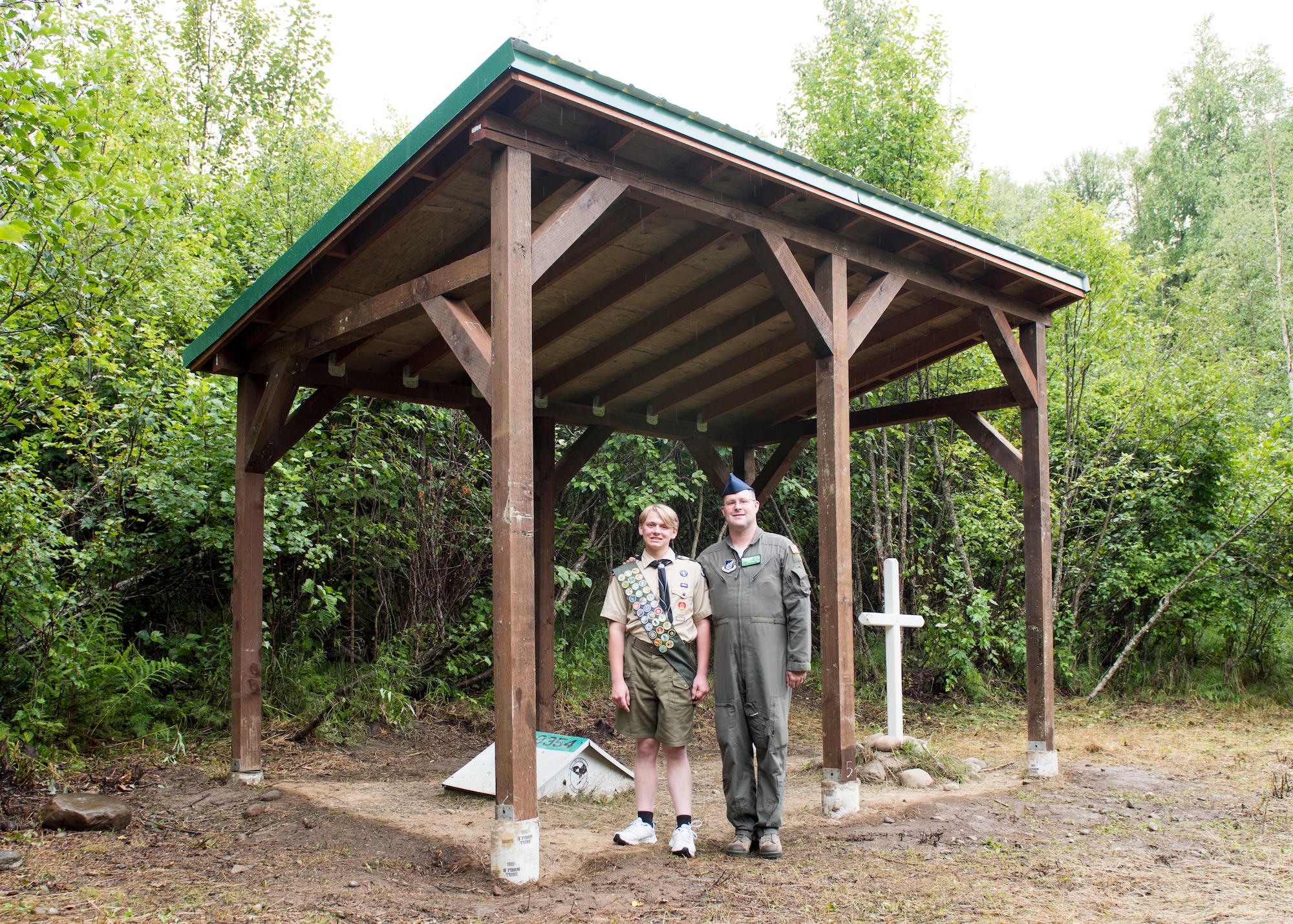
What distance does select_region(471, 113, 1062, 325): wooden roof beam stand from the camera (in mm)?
3527

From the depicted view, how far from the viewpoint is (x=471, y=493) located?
344 inches

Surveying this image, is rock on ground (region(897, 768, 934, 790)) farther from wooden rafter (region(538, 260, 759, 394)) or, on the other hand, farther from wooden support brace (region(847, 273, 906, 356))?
wooden rafter (region(538, 260, 759, 394))

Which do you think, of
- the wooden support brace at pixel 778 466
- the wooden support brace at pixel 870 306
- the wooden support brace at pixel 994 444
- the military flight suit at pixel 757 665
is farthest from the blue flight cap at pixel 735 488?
the wooden support brace at pixel 778 466

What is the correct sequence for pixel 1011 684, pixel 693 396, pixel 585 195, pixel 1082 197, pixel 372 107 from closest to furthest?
1. pixel 585 195
2. pixel 693 396
3. pixel 1011 684
4. pixel 372 107
5. pixel 1082 197

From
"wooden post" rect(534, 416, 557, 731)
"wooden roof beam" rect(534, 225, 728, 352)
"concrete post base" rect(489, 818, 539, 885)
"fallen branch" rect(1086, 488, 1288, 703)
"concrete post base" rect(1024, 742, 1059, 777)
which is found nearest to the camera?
"concrete post base" rect(489, 818, 539, 885)

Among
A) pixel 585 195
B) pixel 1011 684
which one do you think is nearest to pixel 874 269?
pixel 585 195

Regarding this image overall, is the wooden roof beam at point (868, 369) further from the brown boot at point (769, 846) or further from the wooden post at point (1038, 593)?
the brown boot at point (769, 846)

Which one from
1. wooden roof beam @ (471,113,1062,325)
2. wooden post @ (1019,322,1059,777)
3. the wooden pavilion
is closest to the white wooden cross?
wooden post @ (1019,322,1059,777)

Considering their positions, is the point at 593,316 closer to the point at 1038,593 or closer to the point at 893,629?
the point at 893,629

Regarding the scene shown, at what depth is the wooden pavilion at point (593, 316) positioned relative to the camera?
3467 mm

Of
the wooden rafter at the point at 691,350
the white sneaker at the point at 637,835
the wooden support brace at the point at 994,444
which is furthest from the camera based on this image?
the wooden support brace at the point at 994,444

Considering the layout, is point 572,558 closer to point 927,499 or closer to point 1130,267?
point 927,499

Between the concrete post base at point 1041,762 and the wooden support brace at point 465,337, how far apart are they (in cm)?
436

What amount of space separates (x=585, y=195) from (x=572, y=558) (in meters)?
6.45
